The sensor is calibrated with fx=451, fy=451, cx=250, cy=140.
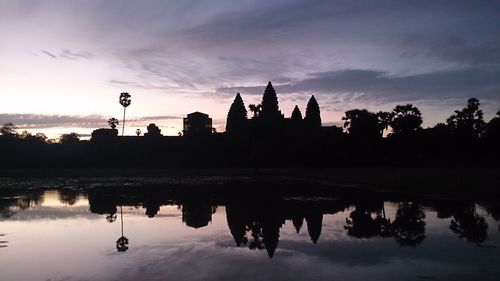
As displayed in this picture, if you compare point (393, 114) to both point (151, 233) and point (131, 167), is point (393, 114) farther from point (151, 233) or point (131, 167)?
point (151, 233)

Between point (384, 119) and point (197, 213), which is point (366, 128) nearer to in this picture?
point (384, 119)

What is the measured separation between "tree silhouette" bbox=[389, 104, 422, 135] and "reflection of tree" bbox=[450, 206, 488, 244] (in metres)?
66.9

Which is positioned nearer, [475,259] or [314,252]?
[475,259]

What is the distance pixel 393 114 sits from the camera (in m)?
87.6

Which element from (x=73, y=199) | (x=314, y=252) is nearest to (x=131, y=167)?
(x=73, y=199)

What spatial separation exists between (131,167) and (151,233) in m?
60.9

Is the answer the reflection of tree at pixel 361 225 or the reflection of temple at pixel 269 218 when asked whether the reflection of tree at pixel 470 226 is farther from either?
the reflection of temple at pixel 269 218

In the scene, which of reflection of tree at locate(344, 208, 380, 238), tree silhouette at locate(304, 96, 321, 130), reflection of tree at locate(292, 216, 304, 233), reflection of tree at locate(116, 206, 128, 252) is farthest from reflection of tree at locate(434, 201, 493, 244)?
tree silhouette at locate(304, 96, 321, 130)

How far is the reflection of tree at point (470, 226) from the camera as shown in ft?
43.5

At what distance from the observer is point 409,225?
15727 mm

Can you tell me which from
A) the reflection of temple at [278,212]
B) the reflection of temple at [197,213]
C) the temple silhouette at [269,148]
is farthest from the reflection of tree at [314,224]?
the temple silhouette at [269,148]

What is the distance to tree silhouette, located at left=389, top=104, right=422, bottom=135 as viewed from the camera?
83.8m

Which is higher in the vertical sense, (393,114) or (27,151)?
(393,114)

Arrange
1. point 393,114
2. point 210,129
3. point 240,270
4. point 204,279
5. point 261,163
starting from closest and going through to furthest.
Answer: point 204,279
point 240,270
point 261,163
point 393,114
point 210,129
